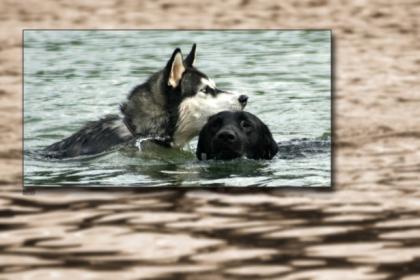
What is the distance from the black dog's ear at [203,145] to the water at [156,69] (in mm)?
49

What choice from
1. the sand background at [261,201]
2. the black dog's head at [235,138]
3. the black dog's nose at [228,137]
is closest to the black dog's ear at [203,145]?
the black dog's head at [235,138]

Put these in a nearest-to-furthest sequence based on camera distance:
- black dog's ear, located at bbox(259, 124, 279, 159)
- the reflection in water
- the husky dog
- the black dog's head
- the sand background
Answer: the sand background → the reflection in water → the black dog's head → black dog's ear, located at bbox(259, 124, 279, 159) → the husky dog

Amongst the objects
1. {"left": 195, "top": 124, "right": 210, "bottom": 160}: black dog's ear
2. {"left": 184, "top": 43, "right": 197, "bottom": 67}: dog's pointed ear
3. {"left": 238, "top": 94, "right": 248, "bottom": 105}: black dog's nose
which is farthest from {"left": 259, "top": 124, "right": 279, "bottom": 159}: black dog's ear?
{"left": 184, "top": 43, "right": 197, "bottom": 67}: dog's pointed ear

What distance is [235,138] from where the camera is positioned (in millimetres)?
6172

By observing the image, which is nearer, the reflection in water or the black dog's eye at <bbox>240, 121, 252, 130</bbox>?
the reflection in water

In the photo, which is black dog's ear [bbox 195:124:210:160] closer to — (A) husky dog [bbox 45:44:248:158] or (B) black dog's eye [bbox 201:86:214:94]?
(A) husky dog [bbox 45:44:248:158]

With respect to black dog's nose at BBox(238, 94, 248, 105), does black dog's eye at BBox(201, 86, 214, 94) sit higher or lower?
higher

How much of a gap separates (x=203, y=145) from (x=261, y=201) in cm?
55

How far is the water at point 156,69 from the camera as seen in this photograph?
6.27 m

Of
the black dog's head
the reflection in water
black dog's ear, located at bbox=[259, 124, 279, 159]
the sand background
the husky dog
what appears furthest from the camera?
the husky dog

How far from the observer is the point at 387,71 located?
6.53 metres

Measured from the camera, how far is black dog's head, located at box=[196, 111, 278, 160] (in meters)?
6.18

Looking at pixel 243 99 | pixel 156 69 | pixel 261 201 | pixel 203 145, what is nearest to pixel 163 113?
pixel 156 69

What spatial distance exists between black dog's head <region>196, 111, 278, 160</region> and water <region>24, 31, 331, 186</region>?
2.0 inches
